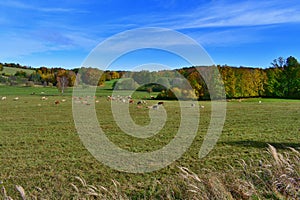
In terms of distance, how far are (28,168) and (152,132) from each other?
22.5 feet

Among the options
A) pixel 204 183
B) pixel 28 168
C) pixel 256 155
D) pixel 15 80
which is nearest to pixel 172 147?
pixel 256 155

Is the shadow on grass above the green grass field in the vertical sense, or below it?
above

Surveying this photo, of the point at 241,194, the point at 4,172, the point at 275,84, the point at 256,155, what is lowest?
the point at 4,172

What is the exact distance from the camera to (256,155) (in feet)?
26.5

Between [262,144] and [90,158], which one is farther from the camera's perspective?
[262,144]

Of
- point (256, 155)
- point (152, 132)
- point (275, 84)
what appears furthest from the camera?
point (275, 84)

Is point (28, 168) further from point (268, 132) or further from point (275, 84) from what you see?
point (275, 84)

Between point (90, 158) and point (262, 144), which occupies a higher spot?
point (262, 144)

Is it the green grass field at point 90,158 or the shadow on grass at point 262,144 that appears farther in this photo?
the shadow on grass at point 262,144

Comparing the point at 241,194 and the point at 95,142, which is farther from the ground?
the point at 241,194

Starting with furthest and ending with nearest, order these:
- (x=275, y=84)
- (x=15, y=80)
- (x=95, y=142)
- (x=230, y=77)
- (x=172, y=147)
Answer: (x=15, y=80) → (x=275, y=84) → (x=230, y=77) → (x=95, y=142) → (x=172, y=147)

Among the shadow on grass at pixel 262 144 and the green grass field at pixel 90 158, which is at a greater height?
the shadow on grass at pixel 262 144

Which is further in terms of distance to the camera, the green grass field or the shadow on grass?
the shadow on grass

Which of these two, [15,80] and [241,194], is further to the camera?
[15,80]
